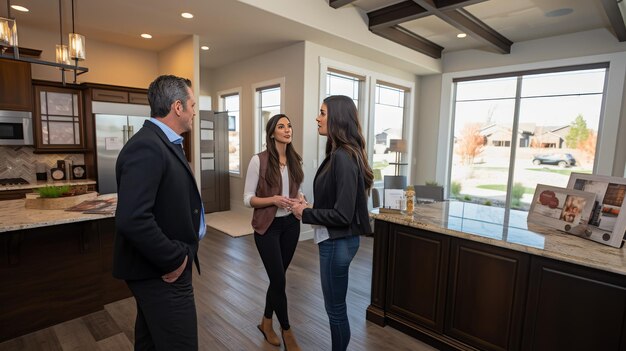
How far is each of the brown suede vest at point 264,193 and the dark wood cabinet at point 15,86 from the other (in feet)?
13.1

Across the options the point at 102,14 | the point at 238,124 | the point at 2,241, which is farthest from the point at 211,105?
the point at 2,241

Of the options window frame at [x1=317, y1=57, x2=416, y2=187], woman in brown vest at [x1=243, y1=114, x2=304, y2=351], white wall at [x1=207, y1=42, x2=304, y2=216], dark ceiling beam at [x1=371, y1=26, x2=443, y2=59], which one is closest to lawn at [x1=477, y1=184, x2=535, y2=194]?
window frame at [x1=317, y1=57, x2=416, y2=187]

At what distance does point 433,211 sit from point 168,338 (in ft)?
7.17

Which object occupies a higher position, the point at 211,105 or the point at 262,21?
the point at 262,21

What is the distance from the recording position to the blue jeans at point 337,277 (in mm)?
1681

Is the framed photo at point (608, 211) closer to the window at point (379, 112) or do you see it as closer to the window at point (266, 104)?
the window at point (379, 112)

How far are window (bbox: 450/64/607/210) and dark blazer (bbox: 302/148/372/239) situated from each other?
536cm

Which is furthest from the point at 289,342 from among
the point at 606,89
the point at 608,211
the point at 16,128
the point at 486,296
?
the point at 606,89

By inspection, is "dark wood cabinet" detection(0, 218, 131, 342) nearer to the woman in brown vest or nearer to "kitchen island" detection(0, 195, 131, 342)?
"kitchen island" detection(0, 195, 131, 342)

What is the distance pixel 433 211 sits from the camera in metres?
2.74

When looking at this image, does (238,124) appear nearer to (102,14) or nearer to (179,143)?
(102,14)

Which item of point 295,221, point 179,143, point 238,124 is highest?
point 238,124

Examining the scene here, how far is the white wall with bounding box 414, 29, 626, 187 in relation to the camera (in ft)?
16.1

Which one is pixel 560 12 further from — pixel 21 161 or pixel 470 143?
pixel 21 161
